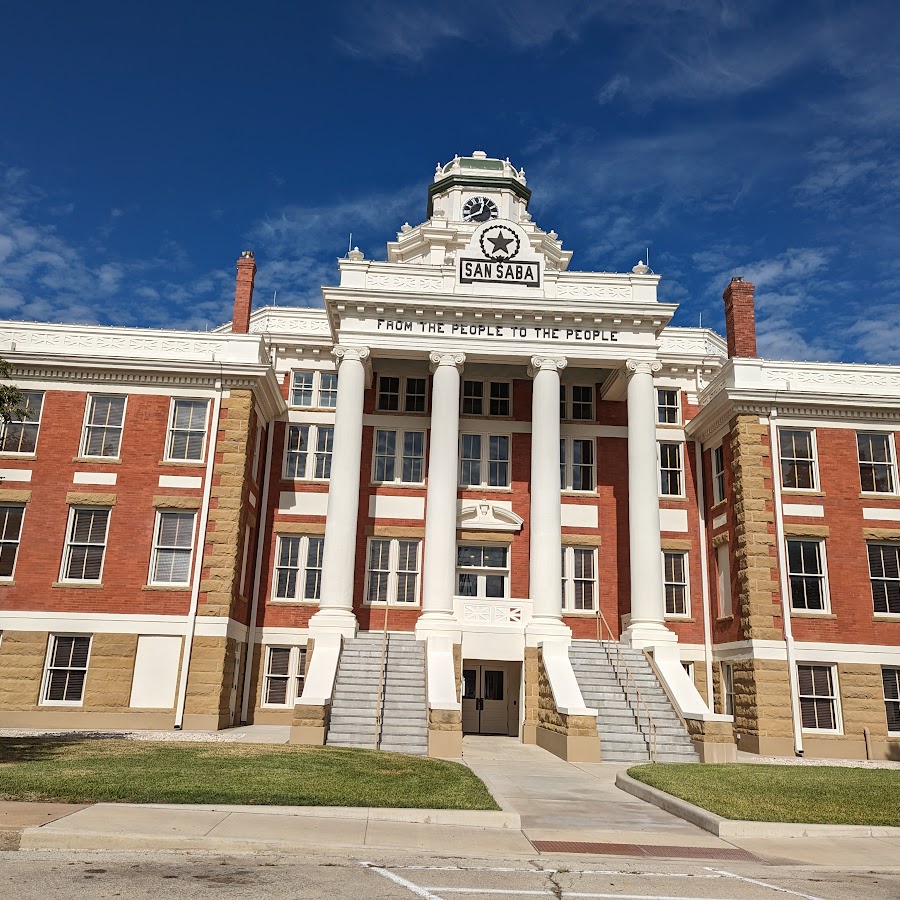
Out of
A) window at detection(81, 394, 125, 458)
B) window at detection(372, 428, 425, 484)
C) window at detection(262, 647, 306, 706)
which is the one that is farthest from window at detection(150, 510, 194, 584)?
window at detection(372, 428, 425, 484)

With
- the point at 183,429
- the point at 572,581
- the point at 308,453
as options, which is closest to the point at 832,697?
the point at 572,581

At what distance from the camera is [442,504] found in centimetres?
2648

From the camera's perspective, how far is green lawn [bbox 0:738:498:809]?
11.3m

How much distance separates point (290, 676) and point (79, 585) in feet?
24.0

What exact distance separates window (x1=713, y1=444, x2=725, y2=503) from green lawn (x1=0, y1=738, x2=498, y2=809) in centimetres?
1574

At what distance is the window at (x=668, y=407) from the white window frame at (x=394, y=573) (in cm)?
988

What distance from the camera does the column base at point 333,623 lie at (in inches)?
986

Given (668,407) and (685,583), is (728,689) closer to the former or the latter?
(685,583)

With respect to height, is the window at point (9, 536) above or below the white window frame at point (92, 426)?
below

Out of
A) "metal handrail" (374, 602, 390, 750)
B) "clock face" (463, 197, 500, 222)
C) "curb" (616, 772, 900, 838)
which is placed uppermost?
"clock face" (463, 197, 500, 222)

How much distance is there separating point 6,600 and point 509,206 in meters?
25.9

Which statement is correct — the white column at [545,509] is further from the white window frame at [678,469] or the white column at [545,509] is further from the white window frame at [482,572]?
the white window frame at [678,469]


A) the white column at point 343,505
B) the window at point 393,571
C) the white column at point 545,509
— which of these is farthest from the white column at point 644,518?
the white column at point 343,505

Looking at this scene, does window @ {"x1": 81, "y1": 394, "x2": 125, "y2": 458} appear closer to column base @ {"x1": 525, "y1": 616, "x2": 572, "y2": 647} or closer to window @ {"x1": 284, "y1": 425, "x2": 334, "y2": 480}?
window @ {"x1": 284, "y1": 425, "x2": 334, "y2": 480}
